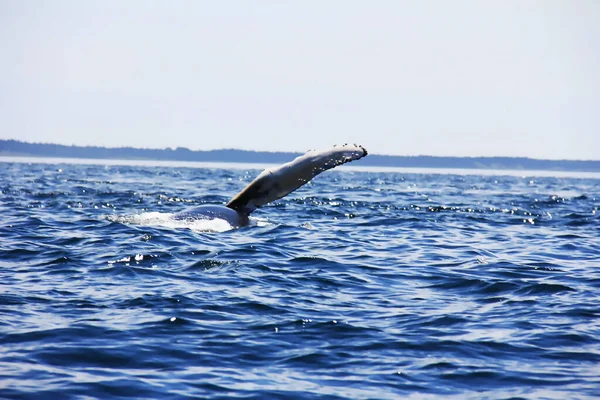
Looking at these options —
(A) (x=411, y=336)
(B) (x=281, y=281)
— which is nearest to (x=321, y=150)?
(B) (x=281, y=281)

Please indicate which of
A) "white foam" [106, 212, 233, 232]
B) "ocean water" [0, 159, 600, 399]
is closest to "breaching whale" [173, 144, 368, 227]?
"ocean water" [0, 159, 600, 399]

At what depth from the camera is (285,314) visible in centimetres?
956

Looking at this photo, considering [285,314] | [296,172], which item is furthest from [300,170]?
[285,314]

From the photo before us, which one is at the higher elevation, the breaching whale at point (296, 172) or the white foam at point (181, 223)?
the breaching whale at point (296, 172)

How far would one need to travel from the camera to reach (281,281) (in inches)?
464

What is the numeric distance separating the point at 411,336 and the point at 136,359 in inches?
116

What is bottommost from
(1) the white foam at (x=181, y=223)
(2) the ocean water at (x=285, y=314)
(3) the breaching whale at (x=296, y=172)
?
(2) the ocean water at (x=285, y=314)

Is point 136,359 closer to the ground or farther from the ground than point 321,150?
closer to the ground

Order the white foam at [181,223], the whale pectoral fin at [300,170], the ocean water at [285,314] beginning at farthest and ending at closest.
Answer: the white foam at [181,223], the whale pectoral fin at [300,170], the ocean water at [285,314]

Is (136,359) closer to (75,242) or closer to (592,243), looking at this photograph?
(75,242)

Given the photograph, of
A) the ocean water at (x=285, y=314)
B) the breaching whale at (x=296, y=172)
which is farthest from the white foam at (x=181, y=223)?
the breaching whale at (x=296, y=172)

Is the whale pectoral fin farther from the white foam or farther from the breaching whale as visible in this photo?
the white foam

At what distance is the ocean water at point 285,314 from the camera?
717 cm

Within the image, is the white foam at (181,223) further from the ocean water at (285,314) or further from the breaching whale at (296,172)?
the breaching whale at (296,172)
